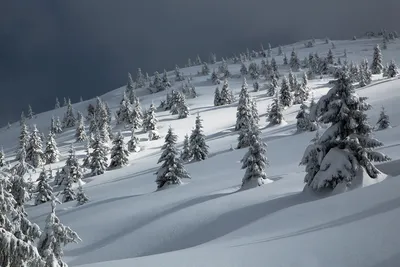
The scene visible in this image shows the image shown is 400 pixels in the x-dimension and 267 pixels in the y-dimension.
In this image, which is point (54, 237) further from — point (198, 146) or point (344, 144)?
point (198, 146)

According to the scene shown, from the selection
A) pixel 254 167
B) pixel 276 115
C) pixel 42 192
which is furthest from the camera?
pixel 276 115

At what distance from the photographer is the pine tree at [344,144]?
1928 cm

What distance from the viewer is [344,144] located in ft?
66.3

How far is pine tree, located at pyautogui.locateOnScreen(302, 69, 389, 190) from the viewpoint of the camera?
19281 mm

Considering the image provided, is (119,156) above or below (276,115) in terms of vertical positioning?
below

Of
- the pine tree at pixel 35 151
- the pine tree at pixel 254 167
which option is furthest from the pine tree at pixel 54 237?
the pine tree at pixel 35 151

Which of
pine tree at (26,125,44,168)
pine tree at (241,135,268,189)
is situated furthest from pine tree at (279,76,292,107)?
pine tree at (241,135,268,189)

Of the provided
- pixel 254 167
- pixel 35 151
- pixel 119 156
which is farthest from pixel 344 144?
pixel 35 151

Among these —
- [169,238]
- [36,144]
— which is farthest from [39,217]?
[36,144]

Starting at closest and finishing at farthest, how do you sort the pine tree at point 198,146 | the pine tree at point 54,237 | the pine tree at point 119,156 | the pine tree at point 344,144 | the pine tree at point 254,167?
1. the pine tree at point 54,237
2. the pine tree at point 344,144
3. the pine tree at point 254,167
4. the pine tree at point 198,146
5. the pine tree at point 119,156

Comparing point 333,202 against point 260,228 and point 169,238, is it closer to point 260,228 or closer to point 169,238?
point 260,228

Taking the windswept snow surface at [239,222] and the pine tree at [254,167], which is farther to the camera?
the pine tree at [254,167]

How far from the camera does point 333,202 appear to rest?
622 inches

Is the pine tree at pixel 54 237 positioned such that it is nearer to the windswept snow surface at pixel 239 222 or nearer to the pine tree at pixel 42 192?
the windswept snow surface at pixel 239 222
